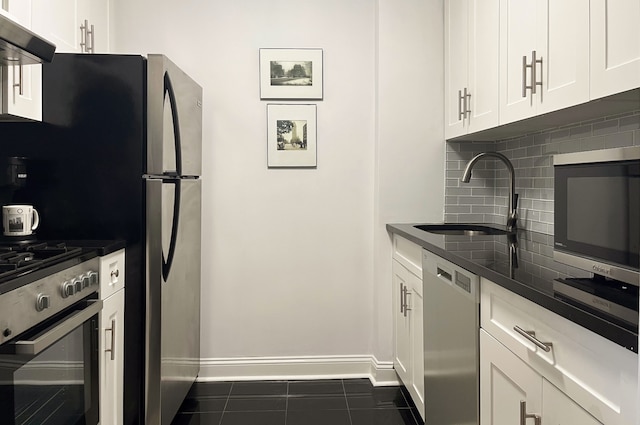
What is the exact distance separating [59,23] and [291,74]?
1308 millimetres

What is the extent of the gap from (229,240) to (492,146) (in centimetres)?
168

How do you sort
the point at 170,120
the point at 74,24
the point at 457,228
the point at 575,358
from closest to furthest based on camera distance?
the point at 575,358
the point at 170,120
the point at 74,24
the point at 457,228

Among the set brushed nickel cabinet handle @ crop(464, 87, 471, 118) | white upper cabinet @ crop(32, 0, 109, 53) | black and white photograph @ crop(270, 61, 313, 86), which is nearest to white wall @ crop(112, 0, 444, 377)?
black and white photograph @ crop(270, 61, 313, 86)

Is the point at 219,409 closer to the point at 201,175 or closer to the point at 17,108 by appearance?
the point at 201,175

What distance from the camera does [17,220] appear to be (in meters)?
2.11

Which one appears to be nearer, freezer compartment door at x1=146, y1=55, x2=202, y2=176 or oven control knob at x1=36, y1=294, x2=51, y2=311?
oven control knob at x1=36, y1=294, x2=51, y2=311

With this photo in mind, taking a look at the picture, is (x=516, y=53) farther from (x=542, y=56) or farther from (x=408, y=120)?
(x=408, y=120)

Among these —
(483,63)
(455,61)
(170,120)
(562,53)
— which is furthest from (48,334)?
(455,61)

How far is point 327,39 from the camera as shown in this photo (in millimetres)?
3217

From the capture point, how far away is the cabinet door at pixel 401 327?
2.71 metres

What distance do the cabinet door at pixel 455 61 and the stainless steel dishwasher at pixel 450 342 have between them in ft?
3.10

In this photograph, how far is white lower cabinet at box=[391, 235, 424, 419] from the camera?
8.08 feet

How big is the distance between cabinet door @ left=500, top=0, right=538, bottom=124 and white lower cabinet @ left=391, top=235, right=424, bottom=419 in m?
0.75

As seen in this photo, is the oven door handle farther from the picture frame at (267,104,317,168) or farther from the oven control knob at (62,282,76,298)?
the picture frame at (267,104,317,168)
